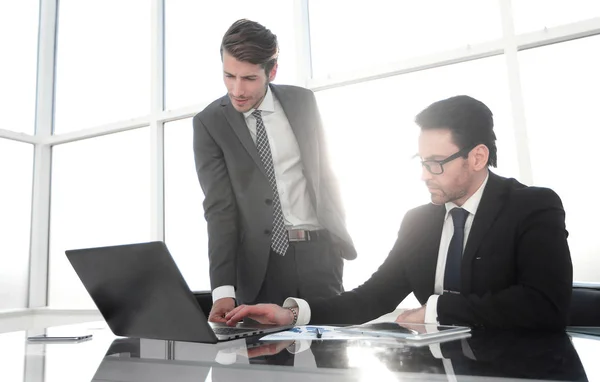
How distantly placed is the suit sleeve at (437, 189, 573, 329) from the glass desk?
0.75 ft

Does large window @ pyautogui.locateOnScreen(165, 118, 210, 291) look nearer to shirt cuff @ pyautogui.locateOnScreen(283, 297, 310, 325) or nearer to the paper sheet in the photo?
shirt cuff @ pyautogui.locateOnScreen(283, 297, 310, 325)

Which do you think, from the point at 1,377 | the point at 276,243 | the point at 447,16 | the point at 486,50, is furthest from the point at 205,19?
the point at 1,377

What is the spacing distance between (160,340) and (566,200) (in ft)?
7.74

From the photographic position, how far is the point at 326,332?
105cm

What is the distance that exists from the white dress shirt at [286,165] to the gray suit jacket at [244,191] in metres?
0.04

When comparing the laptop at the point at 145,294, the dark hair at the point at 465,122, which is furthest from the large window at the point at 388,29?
the laptop at the point at 145,294

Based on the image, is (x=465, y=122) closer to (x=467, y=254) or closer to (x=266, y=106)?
(x=467, y=254)

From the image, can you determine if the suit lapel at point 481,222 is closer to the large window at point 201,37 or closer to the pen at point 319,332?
the pen at point 319,332

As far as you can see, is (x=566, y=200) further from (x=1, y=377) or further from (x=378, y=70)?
(x=1, y=377)

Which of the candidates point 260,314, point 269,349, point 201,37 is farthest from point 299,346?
point 201,37

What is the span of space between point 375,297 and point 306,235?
38 centimetres

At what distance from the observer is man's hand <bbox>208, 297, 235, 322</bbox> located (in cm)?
150

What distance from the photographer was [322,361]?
714 mm

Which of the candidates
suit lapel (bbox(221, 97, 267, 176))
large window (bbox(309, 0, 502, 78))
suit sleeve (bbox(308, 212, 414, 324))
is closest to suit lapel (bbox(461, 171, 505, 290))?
suit sleeve (bbox(308, 212, 414, 324))
